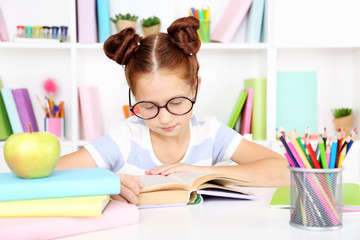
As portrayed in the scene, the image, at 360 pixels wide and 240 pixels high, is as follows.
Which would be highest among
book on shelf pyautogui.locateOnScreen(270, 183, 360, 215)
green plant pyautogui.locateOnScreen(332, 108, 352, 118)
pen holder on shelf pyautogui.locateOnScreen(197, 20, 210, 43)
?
pen holder on shelf pyautogui.locateOnScreen(197, 20, 210, 43)

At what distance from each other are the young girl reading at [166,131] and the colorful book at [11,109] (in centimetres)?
100

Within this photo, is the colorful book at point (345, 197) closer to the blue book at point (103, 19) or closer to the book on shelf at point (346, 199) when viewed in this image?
the book on shelf at point (346, 199)

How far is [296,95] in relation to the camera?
274 cm

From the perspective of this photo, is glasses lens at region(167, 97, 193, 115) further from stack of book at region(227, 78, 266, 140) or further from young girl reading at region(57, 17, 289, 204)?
stack of book at region(227, 78, 266, 140)

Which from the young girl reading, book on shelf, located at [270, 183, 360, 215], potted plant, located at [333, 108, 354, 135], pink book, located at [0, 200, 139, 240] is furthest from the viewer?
potted plant, located at [333, 108, 354, 135]

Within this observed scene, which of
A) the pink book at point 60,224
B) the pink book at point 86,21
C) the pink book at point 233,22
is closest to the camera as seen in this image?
the pink book at point 60,224

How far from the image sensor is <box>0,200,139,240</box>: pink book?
2.38ft

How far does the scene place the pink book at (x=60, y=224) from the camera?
0.72 meters

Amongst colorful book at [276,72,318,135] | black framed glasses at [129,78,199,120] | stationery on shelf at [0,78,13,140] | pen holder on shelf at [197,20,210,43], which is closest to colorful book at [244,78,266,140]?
colorful book at [276,72,318,135]

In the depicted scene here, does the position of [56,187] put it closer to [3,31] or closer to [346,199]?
[346,199]

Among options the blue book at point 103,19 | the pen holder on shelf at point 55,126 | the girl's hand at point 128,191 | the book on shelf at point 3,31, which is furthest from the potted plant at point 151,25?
the girl's hand at point 128,191

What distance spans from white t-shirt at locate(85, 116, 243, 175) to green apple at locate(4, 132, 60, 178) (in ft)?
2.31

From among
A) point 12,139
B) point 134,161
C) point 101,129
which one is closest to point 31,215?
point 12,139

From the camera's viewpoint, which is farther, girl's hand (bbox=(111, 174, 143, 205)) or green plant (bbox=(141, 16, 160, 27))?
green plant (bbox=(141, 16, 160, 27))
